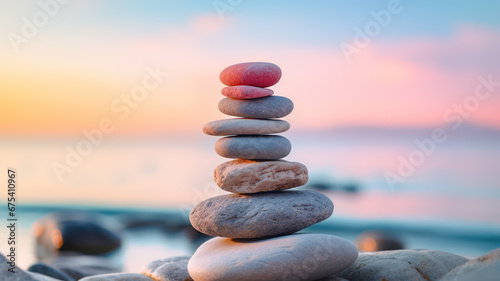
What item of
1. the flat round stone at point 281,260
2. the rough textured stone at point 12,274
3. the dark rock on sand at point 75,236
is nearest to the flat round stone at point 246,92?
the flat round stone at point 281,260

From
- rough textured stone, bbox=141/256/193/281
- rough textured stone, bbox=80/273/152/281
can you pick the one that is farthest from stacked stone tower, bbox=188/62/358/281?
rough textured stone, bbox=80/273/152/281

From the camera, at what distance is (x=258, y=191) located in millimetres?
5430

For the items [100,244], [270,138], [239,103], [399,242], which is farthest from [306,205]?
[100,244]

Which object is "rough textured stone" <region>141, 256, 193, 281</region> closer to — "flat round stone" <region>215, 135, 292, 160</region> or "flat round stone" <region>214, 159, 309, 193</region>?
"flat round stone" <region>214, 159, 309, 193</region>

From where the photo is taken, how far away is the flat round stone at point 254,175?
17.6ft

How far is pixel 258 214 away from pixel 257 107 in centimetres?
120

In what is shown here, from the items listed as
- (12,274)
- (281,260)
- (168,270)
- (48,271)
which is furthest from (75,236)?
(281,260)

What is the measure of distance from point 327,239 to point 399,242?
690 centimetres

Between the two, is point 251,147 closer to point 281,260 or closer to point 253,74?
point 253,74

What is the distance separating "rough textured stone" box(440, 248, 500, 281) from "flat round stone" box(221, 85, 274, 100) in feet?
8.79

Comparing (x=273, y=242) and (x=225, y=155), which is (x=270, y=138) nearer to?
(x=225, y=155)

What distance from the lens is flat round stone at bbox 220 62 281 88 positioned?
5.54 metres

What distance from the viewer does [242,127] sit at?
542 cm

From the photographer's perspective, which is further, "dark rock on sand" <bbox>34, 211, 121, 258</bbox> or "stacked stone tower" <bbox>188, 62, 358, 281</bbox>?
"dark rock on sand" <bbox>34, 211, 121, 258</bbox>
